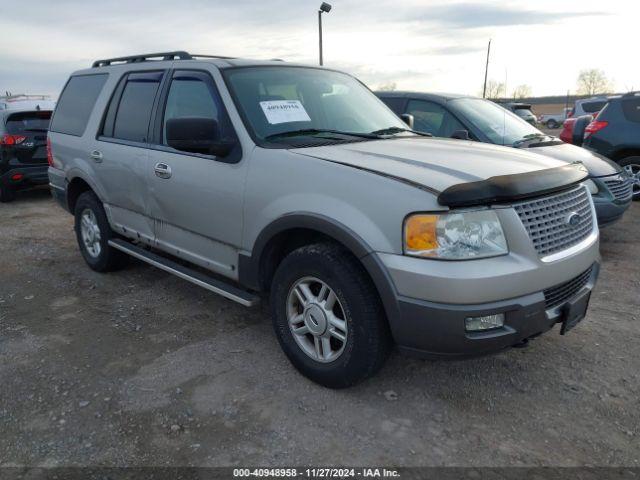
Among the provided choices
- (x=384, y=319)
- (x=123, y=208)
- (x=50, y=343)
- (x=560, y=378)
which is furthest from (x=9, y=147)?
(x=560, y=378)

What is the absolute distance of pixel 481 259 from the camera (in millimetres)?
2498

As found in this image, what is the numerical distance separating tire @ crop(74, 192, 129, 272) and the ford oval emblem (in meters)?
3.96

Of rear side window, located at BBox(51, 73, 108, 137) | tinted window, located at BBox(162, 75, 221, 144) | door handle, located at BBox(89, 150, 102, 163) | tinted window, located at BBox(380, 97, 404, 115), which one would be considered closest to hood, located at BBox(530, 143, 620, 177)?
tinted window, located at BBox(380, 97, 404, 115)

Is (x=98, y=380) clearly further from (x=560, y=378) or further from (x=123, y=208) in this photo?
(x=560, y=378)

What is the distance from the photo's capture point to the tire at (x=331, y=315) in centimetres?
275

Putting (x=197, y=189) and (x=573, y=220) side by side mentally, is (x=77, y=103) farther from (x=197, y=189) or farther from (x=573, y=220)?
(x=573, y=220)

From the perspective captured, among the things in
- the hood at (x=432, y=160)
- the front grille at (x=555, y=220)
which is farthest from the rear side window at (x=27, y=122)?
the front grille at (x=555, y=220)

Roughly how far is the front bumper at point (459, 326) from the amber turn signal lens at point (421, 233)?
265mm

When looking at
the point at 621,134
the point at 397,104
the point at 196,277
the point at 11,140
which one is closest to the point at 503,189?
the point at 196,277

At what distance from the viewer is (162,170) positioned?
393 cm

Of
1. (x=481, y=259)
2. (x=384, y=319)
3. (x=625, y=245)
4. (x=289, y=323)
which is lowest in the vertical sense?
(x=625, y=245)

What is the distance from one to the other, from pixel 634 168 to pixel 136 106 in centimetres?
732

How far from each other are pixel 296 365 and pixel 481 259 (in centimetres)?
135

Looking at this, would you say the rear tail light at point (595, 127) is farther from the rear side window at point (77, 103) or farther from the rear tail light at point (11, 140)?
the rear tail light at point (11, 140)
